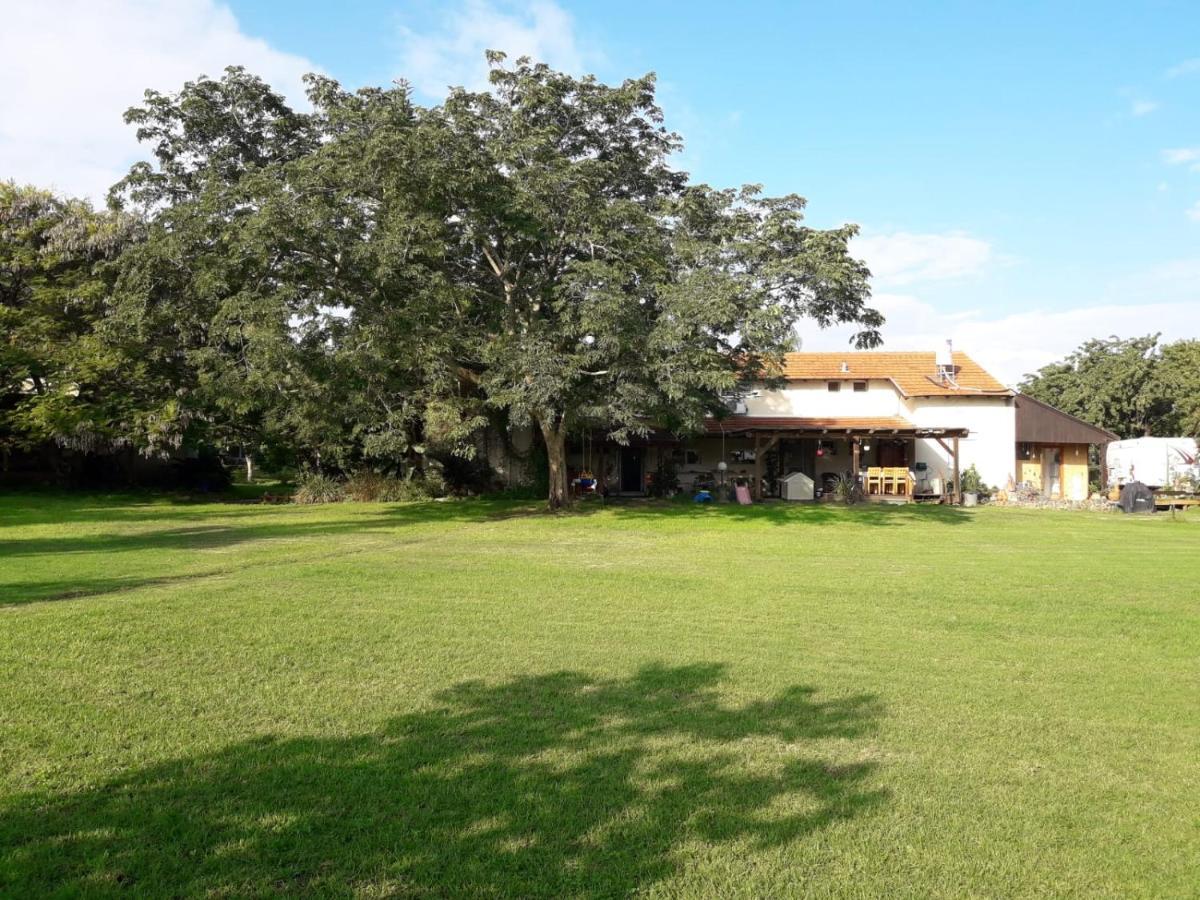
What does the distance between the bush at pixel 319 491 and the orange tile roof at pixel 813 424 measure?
12926 mm

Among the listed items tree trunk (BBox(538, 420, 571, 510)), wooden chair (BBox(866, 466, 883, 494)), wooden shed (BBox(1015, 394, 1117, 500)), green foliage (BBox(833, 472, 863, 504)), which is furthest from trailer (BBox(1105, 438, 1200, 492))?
tree trunk (BBox(538, 420, 571, 510))

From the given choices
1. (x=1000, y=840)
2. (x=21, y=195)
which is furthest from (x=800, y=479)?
(x=21, y=195)

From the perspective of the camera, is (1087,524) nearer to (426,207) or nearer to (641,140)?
(641,140)

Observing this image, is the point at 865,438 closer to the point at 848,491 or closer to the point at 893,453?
the point at 893,453

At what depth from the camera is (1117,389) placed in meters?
42.6

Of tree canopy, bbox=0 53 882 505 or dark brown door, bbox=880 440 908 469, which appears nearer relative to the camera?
tree canopy, bbox=0 53 882 505

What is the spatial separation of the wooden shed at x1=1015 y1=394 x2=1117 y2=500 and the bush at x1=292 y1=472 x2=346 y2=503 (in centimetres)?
2528

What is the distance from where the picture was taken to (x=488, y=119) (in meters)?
20.6

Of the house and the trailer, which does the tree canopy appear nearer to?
the house

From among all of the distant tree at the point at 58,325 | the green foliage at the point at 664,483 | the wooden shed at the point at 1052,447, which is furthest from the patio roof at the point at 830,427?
the distant tree at the point at 58,325

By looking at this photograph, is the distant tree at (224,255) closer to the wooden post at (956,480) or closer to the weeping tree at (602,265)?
the weeping tree at (602,265)

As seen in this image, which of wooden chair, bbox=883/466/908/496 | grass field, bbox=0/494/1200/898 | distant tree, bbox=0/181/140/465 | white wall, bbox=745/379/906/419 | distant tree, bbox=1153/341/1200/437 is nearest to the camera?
grass field, bbox=0/494/1200/898

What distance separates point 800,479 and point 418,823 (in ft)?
85.2

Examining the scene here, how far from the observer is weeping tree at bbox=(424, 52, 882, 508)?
18250 millimetres
